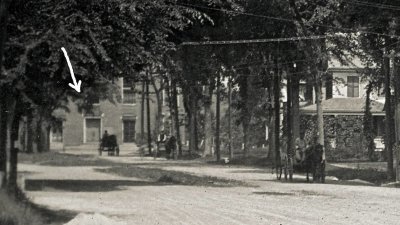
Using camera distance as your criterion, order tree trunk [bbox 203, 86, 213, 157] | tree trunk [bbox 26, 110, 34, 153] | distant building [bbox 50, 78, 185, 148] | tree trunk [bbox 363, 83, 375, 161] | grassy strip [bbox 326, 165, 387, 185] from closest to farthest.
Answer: tree trunk [bbox 26, 110, 34, 153] → grassy strip [bbox 326, 165, 387, 185] → tree trunk [bbox 363, 83, 375, 161] → tree trunk [bbox 203, 86, 213, 157] → distant building [bbox 50, 78, 185, 148]

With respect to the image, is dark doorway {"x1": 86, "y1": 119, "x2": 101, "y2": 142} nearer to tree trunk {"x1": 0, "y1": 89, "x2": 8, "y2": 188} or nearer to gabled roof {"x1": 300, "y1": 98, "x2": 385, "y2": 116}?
gabled roof {"x1": 300, "y1": 98, "x2": 385, "y2": 116}

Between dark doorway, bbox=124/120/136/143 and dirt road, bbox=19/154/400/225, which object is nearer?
dirt road, bbox=19/154/400/225

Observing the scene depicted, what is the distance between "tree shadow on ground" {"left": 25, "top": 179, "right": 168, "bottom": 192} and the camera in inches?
830

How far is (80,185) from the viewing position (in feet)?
75.8

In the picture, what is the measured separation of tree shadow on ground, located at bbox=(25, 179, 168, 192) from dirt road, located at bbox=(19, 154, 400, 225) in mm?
32

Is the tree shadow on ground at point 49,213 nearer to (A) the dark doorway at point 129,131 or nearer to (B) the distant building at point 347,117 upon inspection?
(B) the distant building at point 347,117

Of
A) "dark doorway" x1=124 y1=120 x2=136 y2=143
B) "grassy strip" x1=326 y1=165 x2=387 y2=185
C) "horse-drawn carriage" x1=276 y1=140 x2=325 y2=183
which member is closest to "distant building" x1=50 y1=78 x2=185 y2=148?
"dark doorway" x1=124 y1=120 x2=136 y2=143

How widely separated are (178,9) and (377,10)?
31.2ft

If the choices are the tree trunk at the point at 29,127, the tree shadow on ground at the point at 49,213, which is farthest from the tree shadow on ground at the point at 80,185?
the tree shadow on ground at the point at 49,213

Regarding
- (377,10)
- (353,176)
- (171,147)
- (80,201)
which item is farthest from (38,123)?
(171,147)

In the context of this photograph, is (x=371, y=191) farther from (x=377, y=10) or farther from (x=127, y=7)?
(x=127, y=7)

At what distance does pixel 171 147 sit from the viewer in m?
50.8

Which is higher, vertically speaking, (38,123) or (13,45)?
(13,45)

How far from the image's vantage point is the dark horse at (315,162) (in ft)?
84.1
